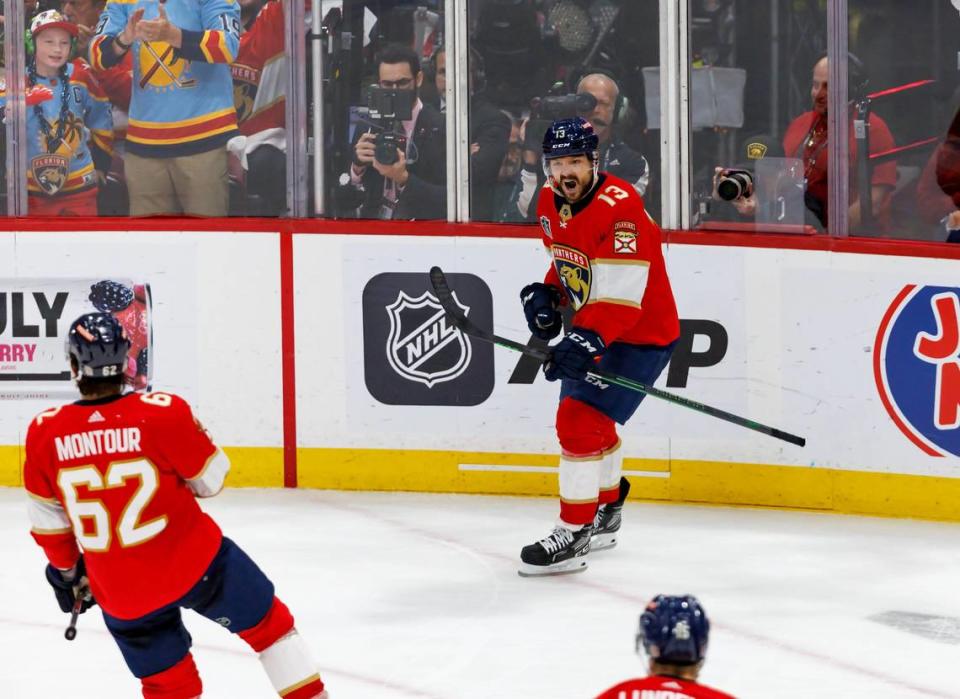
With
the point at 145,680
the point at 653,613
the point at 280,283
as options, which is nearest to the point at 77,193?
the point at 280,283

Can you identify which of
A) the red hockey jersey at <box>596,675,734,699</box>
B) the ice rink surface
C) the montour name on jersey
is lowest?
the ice rink surface

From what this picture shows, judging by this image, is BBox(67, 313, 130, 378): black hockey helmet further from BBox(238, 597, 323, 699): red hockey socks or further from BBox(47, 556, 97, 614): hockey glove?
BBox(238, 597, 323, 699): red hockey socks

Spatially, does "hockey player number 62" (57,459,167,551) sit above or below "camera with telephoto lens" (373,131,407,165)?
below

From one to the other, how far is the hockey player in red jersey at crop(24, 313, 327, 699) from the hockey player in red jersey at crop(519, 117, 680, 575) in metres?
1.75

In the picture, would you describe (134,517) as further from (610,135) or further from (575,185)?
(610,135)

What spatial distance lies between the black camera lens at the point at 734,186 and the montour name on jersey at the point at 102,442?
125 inches

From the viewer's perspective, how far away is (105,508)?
9.58 feet

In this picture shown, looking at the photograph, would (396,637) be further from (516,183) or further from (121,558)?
(516,183)

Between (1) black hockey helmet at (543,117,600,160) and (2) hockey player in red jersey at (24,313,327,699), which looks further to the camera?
(1) black hockey helmet at (543,117,600,160)

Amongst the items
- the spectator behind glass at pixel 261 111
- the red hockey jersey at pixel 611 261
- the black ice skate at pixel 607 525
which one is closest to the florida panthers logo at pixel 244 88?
the spectator behind glass at pixel 261 111

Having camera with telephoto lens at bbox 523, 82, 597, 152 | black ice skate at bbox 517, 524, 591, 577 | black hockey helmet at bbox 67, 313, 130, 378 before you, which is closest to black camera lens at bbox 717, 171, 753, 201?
camera with telephoto lens at bbox 523, 82, 597, 152

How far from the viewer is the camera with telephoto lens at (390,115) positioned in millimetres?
5988

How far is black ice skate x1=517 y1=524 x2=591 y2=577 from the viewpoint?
482 centimetres

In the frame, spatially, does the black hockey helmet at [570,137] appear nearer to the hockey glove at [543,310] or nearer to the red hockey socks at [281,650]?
the hockey glove at [543,310]
